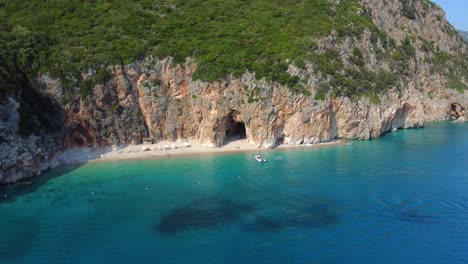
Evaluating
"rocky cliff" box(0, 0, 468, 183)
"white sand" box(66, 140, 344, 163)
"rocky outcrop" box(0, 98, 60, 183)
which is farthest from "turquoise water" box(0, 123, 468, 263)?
"rocky cliff" box(0, 0, 468, 183)

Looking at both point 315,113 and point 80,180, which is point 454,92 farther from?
point 80,180

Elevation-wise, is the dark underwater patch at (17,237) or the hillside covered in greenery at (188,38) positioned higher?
the hillside covered in greenery at (188,38)

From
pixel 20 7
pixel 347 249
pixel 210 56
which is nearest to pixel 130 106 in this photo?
pixel 210 56

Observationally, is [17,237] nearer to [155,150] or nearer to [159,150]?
[155,150]

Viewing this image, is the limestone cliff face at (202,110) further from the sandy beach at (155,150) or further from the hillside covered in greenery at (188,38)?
the hillside covered in greenery at (188,38)

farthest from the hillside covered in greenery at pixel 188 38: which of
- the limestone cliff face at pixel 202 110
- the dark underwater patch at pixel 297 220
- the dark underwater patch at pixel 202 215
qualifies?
the dark underwater patch at pixel 297 220

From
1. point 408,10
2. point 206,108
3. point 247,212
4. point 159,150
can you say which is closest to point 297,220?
point 247,212
